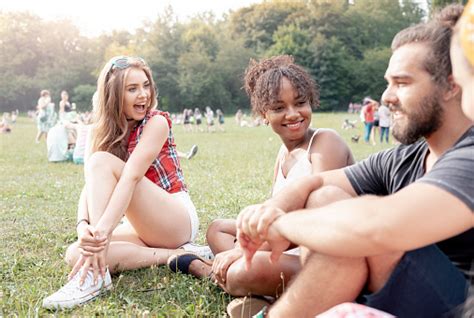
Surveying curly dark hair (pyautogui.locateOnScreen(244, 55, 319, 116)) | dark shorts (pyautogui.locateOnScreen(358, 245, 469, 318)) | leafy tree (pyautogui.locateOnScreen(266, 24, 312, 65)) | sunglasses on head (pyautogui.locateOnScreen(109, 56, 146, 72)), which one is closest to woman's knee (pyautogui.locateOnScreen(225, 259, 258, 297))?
dark shorts (pyautogui.locateOnScreen(358, 245, 469, 318))

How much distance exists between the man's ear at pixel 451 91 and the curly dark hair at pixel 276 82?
146 centimetres

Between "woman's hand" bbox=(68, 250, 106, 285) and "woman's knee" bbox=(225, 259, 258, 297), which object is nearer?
"woman's knee" bbox=(225, 259, 258, 297)

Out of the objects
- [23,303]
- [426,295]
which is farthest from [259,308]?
[23,303]

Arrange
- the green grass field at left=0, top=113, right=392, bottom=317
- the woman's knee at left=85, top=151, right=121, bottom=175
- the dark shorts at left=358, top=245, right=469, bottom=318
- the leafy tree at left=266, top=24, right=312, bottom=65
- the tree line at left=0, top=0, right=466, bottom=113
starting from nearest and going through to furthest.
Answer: the dark shorts at left=358, top=245, right=469, bottom=318 < the green grass field at left=0, top=113, right=392, bottom=317 < the woman's knee at left=85, top=151, right=121, bottom=175 < the tree line at left=0, top=0, right=466, bottom=113 < the leafy tree at left=266, top=24, right=312, bottom=65

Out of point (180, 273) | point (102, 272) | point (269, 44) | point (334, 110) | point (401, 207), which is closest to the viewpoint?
point (401, 207)

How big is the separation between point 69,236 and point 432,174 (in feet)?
13.1

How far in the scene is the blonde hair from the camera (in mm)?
3875

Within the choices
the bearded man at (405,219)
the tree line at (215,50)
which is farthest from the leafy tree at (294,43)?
the bearded man at (405,219)

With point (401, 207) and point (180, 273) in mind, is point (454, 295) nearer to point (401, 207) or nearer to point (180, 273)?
point (401, 207)

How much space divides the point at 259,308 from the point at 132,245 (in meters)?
1.37

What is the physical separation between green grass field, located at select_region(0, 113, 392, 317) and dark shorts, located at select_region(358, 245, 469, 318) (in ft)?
3.77

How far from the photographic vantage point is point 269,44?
283 ft

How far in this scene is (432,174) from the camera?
1.91m

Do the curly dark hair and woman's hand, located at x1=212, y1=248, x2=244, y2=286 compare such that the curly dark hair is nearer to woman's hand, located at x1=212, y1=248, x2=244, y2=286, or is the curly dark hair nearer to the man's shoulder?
the man's shoulder
